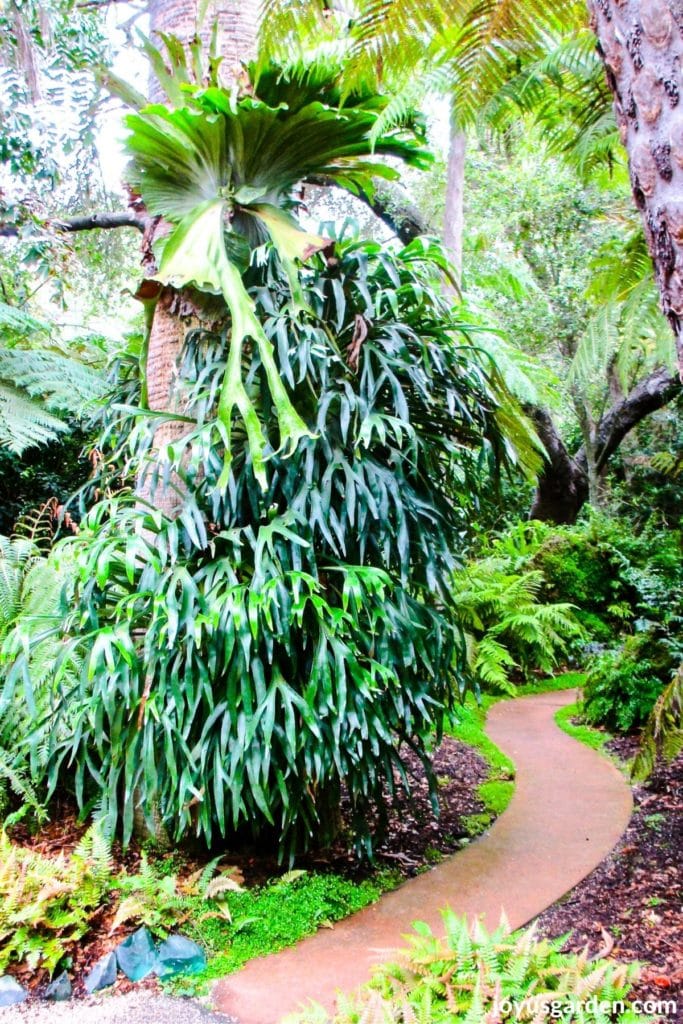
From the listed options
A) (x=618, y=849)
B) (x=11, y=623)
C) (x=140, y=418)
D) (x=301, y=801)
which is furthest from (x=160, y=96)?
(x=618, y=849)

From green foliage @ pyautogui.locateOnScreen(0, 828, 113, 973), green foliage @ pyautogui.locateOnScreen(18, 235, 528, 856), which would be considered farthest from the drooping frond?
green foliage @ pyautogui.locateOnScreen(0, 828, 113, 973)

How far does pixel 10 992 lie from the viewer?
2.22 meters

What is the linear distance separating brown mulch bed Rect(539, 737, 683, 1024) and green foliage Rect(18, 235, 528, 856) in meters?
0.84

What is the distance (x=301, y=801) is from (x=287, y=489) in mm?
1214

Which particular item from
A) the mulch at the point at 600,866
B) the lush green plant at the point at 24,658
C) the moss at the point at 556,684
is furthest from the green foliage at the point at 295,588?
the moss at the point at 556,684

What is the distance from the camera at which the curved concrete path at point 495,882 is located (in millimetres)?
2264

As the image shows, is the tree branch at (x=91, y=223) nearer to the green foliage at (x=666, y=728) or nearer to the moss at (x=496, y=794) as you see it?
the green foliage at (x=666, y=728)

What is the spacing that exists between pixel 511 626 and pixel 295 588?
4143 mm

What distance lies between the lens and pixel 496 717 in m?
5.52

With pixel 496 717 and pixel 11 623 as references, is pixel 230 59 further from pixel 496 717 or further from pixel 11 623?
pixel 496 717

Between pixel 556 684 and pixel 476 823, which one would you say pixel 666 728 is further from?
pixel 556 684

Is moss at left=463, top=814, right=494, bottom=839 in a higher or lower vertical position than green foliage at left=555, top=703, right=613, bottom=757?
lower

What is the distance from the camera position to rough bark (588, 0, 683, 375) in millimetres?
1091

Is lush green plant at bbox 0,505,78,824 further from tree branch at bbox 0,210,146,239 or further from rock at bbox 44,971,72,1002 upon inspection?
tree branch at bbox 0,210,146,239
